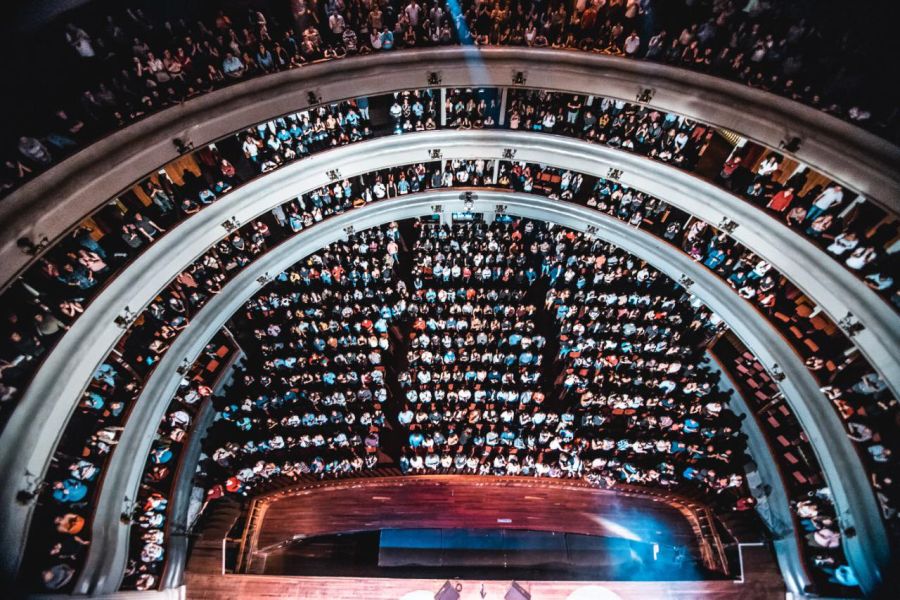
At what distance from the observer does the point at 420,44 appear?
10523mm

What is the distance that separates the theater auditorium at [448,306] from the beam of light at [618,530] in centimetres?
6

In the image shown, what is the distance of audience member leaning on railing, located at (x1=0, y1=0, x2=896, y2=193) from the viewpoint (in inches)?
316

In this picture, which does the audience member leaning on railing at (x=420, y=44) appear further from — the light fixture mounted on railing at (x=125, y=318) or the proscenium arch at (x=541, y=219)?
the proscenium arch at (x=541, y=219)

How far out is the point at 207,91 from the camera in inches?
359

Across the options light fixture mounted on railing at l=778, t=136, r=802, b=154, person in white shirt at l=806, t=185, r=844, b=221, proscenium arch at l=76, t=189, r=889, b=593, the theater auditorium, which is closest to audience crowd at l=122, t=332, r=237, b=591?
the theater auditorium

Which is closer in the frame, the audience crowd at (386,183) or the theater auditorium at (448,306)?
the audience crowd at (386,183)

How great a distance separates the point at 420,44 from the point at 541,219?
767cm

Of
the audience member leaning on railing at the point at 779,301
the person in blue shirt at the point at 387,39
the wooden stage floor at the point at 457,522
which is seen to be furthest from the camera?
the person in blue shirt at the point at 387,39

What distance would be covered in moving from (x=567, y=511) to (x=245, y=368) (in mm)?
11181

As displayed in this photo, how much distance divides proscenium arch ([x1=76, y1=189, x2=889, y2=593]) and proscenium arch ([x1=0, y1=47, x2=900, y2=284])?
13.3 feet

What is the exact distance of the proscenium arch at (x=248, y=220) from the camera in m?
7.06

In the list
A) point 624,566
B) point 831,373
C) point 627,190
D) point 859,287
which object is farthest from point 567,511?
point 627,190

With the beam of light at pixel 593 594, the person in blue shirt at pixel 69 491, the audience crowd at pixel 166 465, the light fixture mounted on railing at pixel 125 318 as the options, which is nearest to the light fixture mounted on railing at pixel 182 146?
the light fixture mounted on railing at pixel 125 318

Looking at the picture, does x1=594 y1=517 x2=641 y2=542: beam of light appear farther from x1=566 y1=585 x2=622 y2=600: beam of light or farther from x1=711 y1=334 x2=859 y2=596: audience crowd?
x1=711 y1=334 x2=859 y2=596: audience crowd
